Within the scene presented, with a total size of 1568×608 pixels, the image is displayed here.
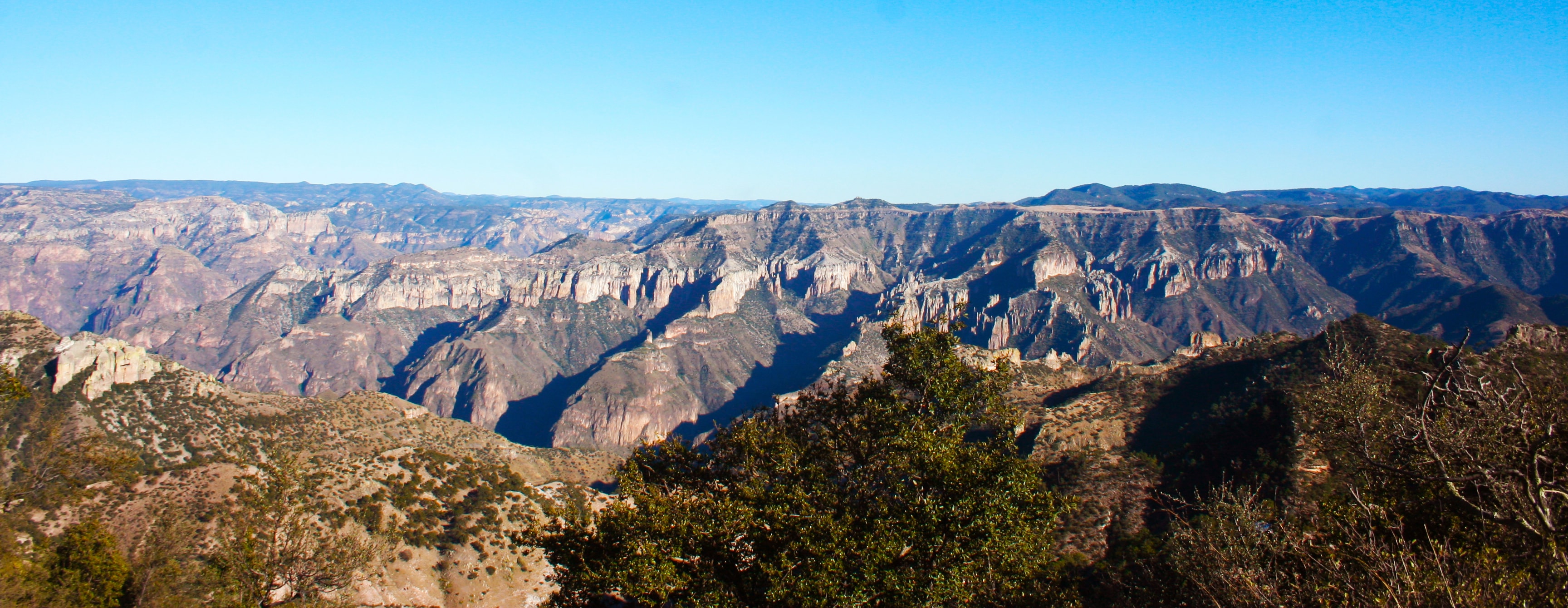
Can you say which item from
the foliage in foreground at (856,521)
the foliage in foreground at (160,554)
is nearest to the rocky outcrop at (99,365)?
the foliage in foreground at (160,554)

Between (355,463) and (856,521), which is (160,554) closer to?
(355,463)

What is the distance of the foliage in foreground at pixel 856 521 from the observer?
20.7 metres

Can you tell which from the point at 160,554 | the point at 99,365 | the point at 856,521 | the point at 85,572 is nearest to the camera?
the point at 856,521

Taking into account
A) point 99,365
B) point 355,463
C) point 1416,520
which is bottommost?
point 355,463

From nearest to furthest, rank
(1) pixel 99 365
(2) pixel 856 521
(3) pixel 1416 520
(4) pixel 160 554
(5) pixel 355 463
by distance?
1. (3) pixel 1416 520
2. (2) pixel 856 521
3. (4) pixel 160 554
4. (5) pixel 355 463
5. (1) pixel 99 365

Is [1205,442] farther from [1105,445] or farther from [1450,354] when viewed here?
[1450,354]

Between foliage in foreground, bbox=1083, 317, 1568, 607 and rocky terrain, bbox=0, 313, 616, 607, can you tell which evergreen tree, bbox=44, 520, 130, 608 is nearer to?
rocky terrain, bbox=0, 313, 616, 607

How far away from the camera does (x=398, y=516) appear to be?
5512cm

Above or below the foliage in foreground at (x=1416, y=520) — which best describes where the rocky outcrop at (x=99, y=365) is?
below

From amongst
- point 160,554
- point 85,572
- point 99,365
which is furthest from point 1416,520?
point 99,365

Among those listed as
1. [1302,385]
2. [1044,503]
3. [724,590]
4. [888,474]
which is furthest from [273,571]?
[1302,385]

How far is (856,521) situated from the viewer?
2277cm

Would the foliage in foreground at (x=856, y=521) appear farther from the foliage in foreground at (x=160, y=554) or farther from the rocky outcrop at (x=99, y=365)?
the rocky outcrop at (x=99, y=365)

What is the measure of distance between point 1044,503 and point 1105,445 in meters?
54.8
